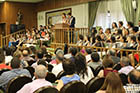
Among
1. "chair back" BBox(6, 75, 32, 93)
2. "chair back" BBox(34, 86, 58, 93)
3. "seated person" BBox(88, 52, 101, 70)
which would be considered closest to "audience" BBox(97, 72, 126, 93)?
"chair back" BBox(34, 86, 58, 93)

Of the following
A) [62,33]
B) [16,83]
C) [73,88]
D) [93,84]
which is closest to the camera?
[73,88]

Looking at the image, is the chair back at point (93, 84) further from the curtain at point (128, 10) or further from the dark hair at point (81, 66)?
the curtain at point (128, 10)

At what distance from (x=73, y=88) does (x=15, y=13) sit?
14782mm

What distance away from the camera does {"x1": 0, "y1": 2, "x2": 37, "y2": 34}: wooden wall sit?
15.9 meters

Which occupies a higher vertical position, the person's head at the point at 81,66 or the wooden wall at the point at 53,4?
the wooden wall at the point at 53,4

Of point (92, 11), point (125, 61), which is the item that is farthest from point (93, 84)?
point (92, 11)

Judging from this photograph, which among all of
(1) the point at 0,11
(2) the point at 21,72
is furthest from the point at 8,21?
(2) the point at 21,72

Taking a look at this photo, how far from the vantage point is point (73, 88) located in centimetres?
237

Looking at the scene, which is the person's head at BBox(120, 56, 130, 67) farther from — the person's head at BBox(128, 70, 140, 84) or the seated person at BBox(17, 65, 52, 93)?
the seated person at BBox(17, 65, 52, 93)

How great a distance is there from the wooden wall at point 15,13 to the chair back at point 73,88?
14.5m

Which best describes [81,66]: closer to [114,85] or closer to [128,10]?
[114,85]

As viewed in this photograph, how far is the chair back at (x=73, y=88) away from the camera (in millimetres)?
2312

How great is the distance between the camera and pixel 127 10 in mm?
9438

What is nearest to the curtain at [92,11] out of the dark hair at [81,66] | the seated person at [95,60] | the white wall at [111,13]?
the white wall at [111,13]
